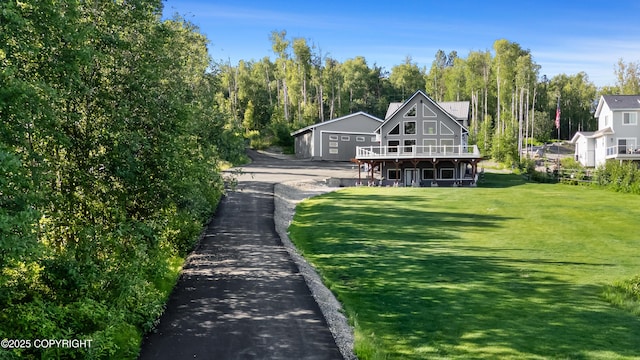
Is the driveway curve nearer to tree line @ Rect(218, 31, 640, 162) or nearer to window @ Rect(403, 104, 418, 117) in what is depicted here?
window @ Rect(403, 104, 418, 117)

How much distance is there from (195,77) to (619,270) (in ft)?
68.7

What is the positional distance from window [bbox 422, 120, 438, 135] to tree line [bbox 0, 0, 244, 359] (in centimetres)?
3780

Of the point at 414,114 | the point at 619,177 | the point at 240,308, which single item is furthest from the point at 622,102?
the point at 240,308

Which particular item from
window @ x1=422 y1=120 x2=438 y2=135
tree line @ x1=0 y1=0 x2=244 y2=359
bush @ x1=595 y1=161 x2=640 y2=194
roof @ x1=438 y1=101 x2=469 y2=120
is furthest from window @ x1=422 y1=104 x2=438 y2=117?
tree line @ x1=0 y1=0 x2=244 y2=359

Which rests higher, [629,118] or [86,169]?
[629,118]

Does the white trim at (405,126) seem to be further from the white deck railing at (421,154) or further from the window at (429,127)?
the white deck railing at (421,154)

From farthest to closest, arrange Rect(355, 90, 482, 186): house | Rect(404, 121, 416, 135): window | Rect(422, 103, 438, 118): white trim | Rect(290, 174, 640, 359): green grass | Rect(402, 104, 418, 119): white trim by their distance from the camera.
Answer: Rect(404, 121, 416, 135): window, Rect(402, 104, 418, 119): white trim, Rect(422, 103, 438, 118): white trim, Rect(355, 90, 482, 186): house, Rect(290, 174, 640, 359): green grass

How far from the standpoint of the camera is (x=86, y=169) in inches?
518

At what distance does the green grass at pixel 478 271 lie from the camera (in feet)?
43.6

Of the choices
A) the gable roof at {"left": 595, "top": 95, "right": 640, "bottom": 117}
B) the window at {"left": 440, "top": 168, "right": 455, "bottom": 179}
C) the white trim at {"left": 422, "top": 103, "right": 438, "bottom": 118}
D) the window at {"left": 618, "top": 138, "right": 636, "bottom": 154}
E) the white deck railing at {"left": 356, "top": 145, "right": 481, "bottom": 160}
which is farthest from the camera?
the gable roof at {"left": 595, "top": 95, "right": 640, "bottom": 117}

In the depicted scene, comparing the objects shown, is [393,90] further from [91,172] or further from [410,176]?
[91,172]

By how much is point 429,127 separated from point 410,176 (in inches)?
234

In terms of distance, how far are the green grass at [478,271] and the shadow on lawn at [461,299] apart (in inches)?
1.7

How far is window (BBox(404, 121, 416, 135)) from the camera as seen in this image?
172 ft
